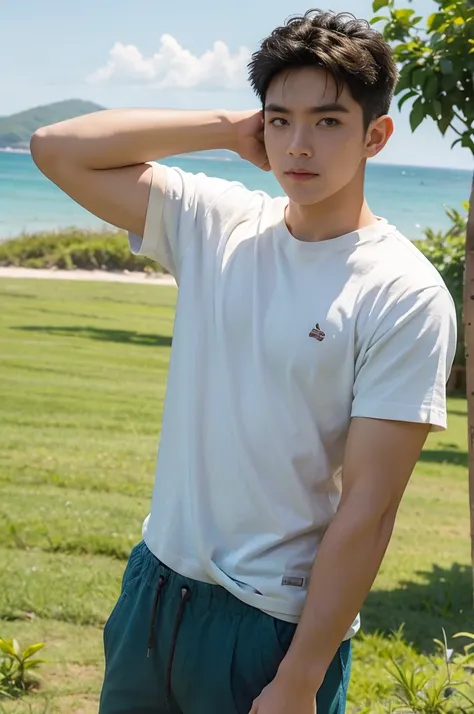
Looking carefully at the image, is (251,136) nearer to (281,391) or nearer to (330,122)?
(330,122)

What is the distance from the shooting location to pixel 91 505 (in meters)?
4.17

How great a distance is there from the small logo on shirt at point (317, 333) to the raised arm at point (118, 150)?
1.09 ft

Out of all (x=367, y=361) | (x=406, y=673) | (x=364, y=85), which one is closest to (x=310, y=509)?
(x=367, y=361)

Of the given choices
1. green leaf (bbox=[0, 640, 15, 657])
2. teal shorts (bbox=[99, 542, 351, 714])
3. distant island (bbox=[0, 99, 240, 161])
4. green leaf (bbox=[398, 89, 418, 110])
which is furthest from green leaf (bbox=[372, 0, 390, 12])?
distant island (bbox=[0, 99, 240, 161])

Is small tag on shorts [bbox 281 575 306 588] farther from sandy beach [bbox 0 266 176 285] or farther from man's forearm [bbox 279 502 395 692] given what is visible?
sandy beach [bbox 0 266 176 285]

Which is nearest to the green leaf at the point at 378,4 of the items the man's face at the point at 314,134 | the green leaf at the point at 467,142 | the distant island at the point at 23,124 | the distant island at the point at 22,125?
the green leaf at the point at 467,142

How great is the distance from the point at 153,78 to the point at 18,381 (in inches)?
283

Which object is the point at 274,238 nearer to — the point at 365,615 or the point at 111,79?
the point at 365,615

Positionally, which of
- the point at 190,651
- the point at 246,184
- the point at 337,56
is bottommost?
the point at 246,184

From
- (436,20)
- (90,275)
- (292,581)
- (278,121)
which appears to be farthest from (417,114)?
(90,275)

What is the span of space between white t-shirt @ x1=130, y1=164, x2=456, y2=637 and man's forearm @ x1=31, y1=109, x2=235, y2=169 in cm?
14

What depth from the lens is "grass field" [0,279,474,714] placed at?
2938 millimetres

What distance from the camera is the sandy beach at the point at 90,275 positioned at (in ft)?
27.9

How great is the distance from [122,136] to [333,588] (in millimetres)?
671
